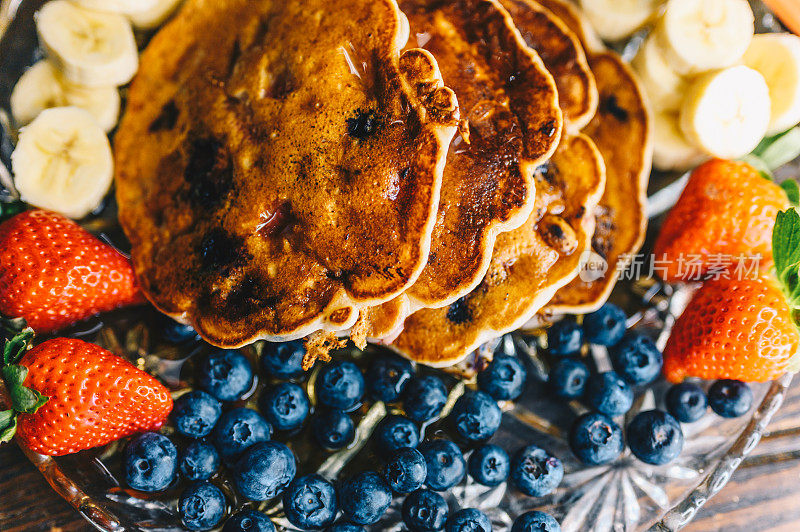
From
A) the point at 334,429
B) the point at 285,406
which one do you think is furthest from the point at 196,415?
the point at 334,429

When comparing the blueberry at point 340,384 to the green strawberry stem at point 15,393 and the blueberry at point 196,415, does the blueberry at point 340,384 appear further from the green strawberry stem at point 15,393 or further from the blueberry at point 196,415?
the green strawberry stem at point 15,393

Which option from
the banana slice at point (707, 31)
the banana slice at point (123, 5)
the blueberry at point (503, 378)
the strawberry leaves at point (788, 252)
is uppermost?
the banana slice at point (123, 5)

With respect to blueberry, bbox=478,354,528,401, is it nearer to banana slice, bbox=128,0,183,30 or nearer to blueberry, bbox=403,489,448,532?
blueberry, bbox=403,489,448,532

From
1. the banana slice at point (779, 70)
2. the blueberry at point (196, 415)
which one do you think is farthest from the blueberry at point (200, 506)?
the banana slice at point (779, 70)

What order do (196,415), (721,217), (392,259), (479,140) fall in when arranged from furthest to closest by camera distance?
(721,217) < (196,415) < (479,140) < (392,259)

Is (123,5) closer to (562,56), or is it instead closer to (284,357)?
(284,357)

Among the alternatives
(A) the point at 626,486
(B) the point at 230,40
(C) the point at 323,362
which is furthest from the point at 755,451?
(B) the point at 230,40

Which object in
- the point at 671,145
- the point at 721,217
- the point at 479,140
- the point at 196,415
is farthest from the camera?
the point at 671,145
